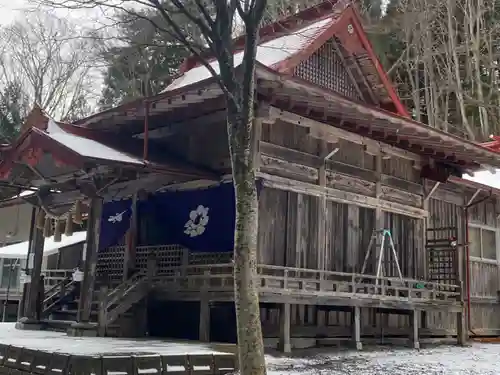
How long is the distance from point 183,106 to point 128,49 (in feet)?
7.99

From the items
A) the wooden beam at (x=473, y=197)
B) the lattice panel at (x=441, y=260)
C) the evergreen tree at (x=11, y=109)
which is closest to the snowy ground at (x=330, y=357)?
the lattice panel at (x=441, y=260)

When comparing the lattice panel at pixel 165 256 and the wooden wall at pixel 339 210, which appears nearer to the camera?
the wooden wall at pixel 339 210

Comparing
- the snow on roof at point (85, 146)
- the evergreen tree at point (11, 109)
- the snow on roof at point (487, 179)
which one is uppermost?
the evergreen tree at point (11, 109)

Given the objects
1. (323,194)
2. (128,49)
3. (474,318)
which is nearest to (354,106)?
(323,194)

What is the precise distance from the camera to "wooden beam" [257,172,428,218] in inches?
474

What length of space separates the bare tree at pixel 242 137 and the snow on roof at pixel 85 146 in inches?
160

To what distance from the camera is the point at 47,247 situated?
19703 mm

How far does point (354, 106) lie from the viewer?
454 inches

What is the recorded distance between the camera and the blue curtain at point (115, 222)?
45.4 feet

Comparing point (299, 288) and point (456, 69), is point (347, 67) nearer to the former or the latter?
point (299, 288)

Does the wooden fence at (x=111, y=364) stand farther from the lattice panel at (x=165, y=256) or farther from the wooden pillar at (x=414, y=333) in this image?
the wooden pillar at (x=414, y=333)

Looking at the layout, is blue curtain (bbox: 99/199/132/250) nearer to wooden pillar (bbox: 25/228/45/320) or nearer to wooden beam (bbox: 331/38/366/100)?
wooden pillar (bbox: 25/228/45/320)

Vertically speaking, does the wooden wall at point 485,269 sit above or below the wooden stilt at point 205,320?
above

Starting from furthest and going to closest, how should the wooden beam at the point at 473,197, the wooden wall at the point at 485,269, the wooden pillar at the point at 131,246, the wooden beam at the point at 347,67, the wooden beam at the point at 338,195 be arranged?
the wooden wall at the point at 485,269, the wooden beam at the point at 473,197, the wooden beam at the point at 347,67, the wooden pillar at the point at 131,246, the wooden beam at the point at 338,195
